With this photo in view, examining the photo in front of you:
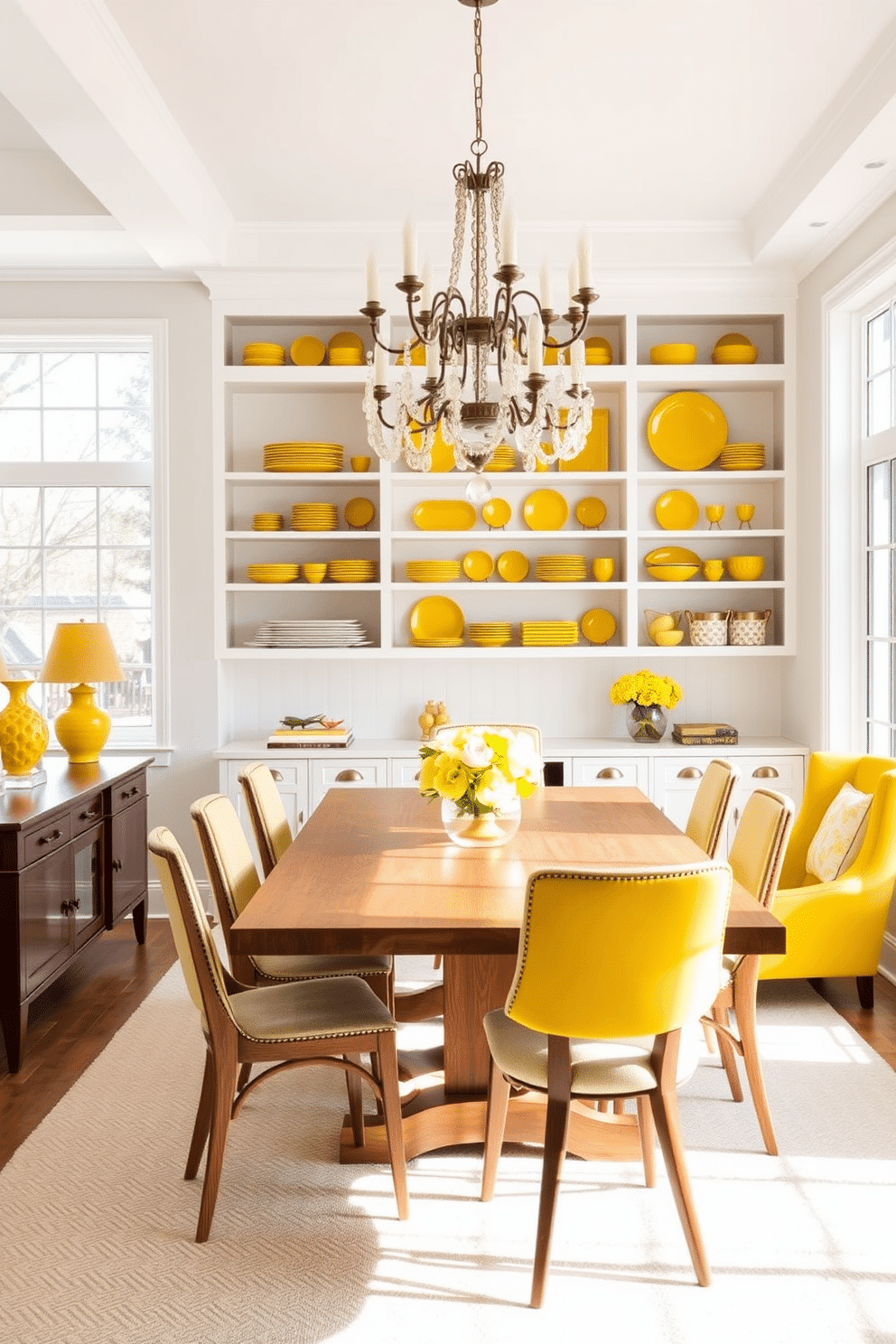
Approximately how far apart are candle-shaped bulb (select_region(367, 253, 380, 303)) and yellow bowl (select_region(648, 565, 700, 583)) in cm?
279

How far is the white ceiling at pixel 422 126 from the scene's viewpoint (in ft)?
10.6

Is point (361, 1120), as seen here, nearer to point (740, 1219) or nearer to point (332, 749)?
point (740, 1219)

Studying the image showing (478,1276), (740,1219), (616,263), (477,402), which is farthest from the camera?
(616,263)

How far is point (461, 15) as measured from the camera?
3205 mm

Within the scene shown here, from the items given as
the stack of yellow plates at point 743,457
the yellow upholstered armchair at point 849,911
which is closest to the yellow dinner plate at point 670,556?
the stack of yellow plates at point 743,457

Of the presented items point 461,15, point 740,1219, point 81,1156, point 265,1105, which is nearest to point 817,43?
point 461,15

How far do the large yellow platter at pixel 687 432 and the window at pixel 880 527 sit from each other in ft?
2.68

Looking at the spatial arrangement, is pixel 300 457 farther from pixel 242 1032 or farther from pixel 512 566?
pixel 242 1032

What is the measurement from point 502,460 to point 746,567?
1235mm

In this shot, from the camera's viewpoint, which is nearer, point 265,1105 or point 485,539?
point 265,1105

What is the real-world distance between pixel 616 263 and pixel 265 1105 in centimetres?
378

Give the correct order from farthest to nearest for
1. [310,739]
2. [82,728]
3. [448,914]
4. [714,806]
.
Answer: [310,739]
[82,728]
[714,806]
[448,914]

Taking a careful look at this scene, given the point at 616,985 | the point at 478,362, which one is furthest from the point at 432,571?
the point at 616,985

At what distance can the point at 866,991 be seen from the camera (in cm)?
397
